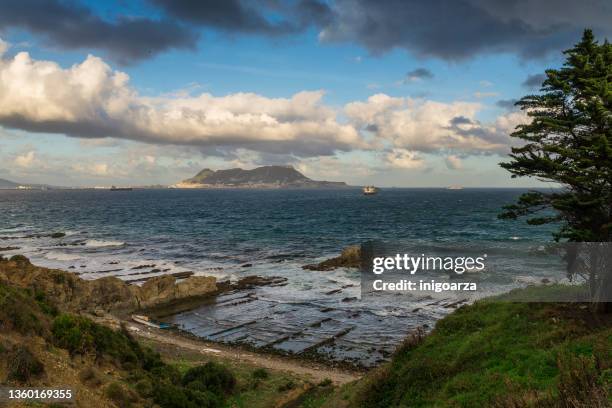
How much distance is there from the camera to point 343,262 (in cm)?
6128

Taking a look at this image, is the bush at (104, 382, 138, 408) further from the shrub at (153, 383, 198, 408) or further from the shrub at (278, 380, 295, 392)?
the shrub at (278, 380, 295, 392)

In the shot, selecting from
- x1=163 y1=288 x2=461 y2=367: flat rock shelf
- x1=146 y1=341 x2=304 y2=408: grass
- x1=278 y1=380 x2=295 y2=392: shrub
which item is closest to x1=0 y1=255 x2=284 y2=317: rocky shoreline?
x1=163 y1=288 x2=461 y2=367: flat rock shelf

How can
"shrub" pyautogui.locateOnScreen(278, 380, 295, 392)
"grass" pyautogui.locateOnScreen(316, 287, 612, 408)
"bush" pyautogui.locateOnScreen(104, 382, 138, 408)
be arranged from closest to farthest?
"grass" pyautogui.locateOnScreen(316, 287, 612, 408) → "bush" pyautogui.locateOnScreen(104, 382, 138, 408) → "shrub" pyautogui.locateOnScreen(278, 380, 295, 392)

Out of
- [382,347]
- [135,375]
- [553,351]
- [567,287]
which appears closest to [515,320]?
[553,351]

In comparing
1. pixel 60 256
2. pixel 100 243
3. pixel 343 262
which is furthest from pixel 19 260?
pixel 100 243

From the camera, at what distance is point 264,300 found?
44906 mm

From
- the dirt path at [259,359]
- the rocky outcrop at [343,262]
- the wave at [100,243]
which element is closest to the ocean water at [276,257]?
the wave at [100,243]

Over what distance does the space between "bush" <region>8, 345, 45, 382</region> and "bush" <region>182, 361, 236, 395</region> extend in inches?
311

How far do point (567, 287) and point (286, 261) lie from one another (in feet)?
147

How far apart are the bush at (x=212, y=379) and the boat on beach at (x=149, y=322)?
1690 cm

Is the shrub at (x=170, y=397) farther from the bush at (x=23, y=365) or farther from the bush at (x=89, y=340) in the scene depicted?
the bush at (x=23, y=365)

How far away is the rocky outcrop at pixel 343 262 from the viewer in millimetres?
59438

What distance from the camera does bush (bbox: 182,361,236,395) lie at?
21062 mm

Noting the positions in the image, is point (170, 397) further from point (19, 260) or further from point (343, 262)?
point (343, 262)
